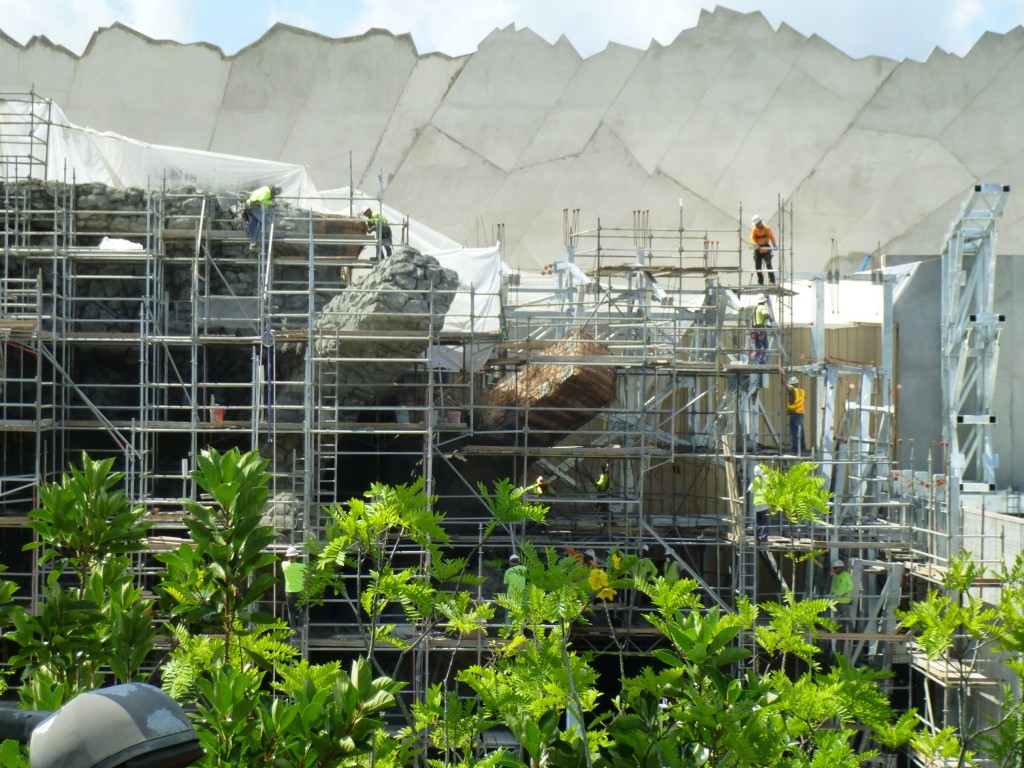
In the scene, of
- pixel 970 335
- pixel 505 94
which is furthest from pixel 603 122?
pixel 970 335

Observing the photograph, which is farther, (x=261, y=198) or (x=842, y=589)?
(x=261, y=198)

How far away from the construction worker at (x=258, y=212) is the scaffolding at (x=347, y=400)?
236mm

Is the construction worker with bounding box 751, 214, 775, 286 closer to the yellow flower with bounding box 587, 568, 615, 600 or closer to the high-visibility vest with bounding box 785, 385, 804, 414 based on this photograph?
the high-visibility vest with bounding box 785, 385, 804, 414

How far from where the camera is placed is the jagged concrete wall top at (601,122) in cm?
2209

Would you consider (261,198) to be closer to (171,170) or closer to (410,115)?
(171,170)

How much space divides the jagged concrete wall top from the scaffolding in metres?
5.93

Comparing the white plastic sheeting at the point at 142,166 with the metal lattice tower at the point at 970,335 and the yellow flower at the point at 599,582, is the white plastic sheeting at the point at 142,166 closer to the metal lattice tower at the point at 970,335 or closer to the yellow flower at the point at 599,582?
the metal lattice tower at the point at 970,335

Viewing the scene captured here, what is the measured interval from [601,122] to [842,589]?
11.1m

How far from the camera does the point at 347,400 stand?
14.3m

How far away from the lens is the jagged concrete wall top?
22.1m

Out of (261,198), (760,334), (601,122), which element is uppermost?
(601,122)

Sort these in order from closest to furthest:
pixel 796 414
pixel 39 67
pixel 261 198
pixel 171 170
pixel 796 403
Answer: pixel 261 198 → pixel 796 403 → pixel 796 414 → pixel 171 170 → pixel 39 67

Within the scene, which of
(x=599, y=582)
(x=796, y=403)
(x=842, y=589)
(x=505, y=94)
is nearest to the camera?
(x=599, y=582)

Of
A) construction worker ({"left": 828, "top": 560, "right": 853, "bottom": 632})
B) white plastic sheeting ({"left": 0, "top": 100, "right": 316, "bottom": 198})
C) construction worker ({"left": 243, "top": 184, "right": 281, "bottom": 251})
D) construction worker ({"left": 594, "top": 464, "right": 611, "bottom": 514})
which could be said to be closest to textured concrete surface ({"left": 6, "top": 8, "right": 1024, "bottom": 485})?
white plastic sheeting ({"left": 0, "top": 100, "right": 316, "bottom": 198})
